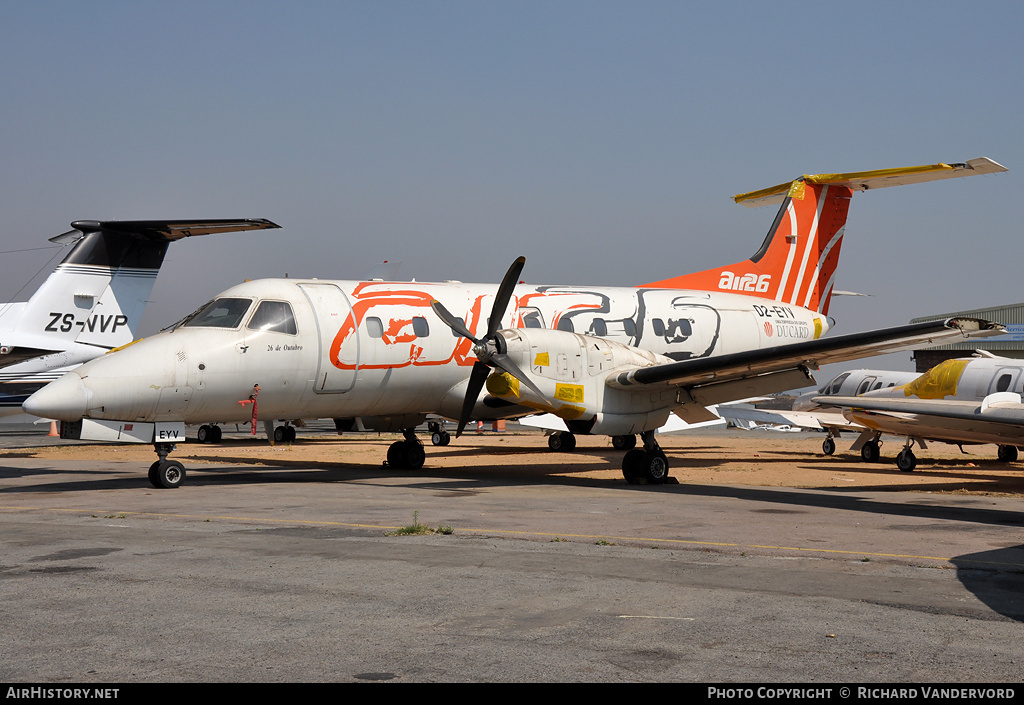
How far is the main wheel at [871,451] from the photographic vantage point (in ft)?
80.2

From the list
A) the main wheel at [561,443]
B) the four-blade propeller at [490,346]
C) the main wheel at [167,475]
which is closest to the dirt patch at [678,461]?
the main wheel at [561,443]

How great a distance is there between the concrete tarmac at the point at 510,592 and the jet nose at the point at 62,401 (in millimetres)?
1286

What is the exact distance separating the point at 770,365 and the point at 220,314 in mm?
Result: 9345

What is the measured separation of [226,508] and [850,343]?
9.67m

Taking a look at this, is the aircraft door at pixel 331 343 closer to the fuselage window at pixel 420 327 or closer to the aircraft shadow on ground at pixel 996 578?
the fuselage window at pixel 420 327

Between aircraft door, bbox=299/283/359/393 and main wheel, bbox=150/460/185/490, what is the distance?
8.63ft

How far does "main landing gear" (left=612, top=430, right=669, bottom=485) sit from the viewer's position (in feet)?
54.7

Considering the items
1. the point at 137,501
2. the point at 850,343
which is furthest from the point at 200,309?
the point at 850,343

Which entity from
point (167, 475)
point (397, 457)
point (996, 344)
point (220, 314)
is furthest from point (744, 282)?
point (996, 344)

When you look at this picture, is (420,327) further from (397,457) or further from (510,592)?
(510,592)

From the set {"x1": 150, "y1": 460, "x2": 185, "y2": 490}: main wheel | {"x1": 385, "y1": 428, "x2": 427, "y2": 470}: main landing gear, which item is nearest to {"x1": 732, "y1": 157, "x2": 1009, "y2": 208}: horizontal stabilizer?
{"x1": 385, "y1": 428, "x2": 427, "y2": 470}: main landing gear

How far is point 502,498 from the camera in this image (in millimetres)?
14062
